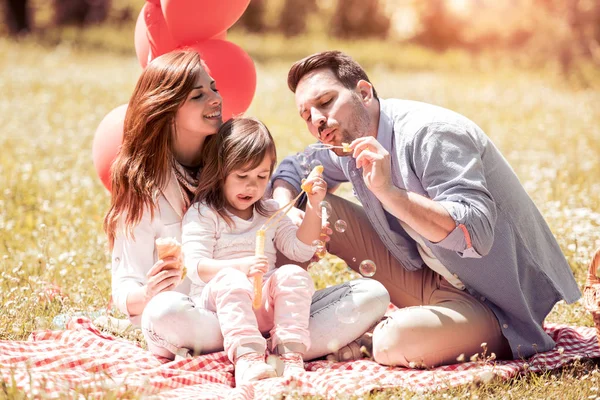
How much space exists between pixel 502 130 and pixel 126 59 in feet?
26.6

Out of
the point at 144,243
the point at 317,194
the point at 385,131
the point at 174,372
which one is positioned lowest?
the point at 174,372

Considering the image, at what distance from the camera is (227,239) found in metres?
3.54

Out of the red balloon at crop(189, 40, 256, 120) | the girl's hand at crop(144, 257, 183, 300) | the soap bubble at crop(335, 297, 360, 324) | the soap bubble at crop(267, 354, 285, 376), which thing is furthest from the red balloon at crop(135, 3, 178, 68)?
the soap bubble at crop(267, 354, 285, 376)

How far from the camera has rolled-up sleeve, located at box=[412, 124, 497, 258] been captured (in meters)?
3.18

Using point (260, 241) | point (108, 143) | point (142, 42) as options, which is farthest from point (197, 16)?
point (260, 241)

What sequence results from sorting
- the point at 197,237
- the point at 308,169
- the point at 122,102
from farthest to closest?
the point at 122,102, the point at 308,169, the point at 197,237

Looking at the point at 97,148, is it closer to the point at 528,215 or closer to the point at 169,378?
the point at 169,378

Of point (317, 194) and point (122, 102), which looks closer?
point (317, 194)

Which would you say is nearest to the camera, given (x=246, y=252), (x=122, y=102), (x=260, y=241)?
(x=260, y=241)

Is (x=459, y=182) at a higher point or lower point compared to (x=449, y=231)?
higher

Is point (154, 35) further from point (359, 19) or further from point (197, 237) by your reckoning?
point (359, 19)

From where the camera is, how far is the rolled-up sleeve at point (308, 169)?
4117 millimetres

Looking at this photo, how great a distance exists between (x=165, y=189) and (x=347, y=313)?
98cm

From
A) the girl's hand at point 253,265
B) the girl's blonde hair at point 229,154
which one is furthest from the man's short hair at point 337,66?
the girl's hand at point 253,265
